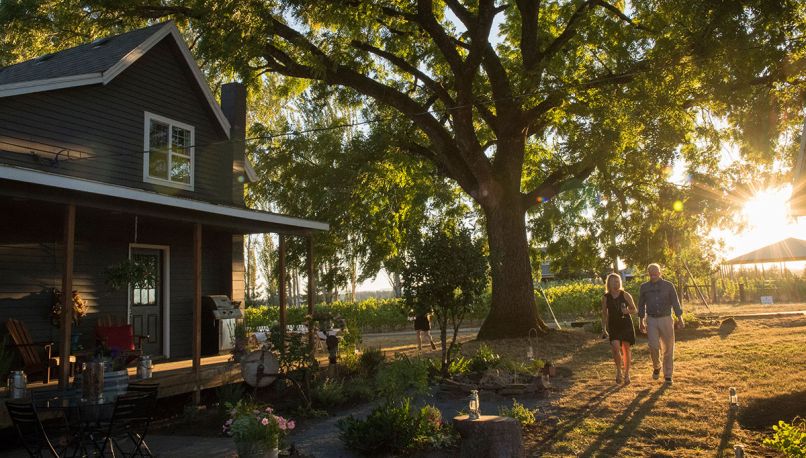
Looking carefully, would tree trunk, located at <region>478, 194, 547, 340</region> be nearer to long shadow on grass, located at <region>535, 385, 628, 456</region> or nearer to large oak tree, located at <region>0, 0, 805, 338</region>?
large oak tree, located at <region>0, 0, 805, 338</region>

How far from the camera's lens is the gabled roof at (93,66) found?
11.9 m

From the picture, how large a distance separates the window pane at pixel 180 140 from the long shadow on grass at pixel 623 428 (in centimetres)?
1086

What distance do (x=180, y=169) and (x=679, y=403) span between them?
445 inches

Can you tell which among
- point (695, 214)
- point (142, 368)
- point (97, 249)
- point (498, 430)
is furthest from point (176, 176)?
point (695, 214)

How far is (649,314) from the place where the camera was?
11.3 metres

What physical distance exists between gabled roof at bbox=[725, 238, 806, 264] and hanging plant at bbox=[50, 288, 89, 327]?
116 ft

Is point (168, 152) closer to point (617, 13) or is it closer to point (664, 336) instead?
point (664, 336)

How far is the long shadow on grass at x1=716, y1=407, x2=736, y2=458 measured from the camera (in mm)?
7133

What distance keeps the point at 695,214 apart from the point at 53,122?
23845 millimetres

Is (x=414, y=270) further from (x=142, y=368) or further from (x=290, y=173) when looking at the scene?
(x=290, y=173)

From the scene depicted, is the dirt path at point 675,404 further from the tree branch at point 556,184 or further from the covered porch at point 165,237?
the tree branch at point 556,184

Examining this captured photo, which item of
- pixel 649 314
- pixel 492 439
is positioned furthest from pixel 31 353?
pixel 649 314

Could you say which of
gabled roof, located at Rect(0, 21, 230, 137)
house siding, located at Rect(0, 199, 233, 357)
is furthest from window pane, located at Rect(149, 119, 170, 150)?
house siding, located at Rect(0, 199, 233, 357)

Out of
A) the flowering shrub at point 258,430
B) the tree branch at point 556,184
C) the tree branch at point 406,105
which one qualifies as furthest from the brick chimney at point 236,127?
the flowering shrub at point 258,430
